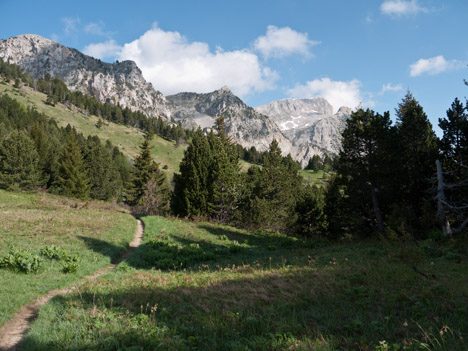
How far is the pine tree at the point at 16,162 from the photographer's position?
40375mm

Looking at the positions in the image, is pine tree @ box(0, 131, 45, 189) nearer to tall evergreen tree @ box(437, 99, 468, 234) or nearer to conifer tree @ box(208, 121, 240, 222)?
conifer tree @ box(208, 121, 240, 222)

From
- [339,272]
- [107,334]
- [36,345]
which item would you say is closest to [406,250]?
[339,272]

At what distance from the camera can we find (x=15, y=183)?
40.7 meters

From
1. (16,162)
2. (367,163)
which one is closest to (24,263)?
(367,163)

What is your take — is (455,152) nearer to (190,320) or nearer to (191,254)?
(191,254)

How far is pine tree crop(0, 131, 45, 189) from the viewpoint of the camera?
40375mm

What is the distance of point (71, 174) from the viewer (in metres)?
50.4

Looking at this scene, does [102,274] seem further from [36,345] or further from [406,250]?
[406,250]

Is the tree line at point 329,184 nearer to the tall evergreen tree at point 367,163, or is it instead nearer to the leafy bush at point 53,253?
the tall evergreen tree at point 367,163

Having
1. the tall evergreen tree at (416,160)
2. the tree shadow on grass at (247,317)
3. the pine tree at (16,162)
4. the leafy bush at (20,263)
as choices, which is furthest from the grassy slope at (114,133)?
the tree shadow on grass at (247,317)

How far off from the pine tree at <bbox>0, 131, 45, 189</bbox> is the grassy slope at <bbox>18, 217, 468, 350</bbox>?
42478 millimetres

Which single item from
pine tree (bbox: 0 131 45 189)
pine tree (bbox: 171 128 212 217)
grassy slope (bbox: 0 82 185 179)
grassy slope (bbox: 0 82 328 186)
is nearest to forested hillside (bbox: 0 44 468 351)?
pine tree (bbox: 171 128 212 217)

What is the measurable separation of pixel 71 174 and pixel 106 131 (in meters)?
83.6

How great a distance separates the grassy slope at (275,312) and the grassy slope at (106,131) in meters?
100.0
